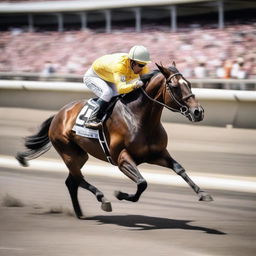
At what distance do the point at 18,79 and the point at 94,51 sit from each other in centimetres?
559

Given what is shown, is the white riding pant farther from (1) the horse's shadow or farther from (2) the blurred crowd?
(2) the blurred crowd

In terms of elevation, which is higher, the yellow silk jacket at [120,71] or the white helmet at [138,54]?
the white helmet at [138,54]

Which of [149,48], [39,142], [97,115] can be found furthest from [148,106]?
[149,48]

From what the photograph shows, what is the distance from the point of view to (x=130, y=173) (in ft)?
20.8

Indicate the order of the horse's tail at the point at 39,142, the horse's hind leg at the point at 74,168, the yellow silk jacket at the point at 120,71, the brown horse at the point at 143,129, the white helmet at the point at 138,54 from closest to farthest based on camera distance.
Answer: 1. the brown horse at the point at 143,129
2. the white helmet at the point at 138,54
3. the yellow silk jacket at the point at 120,71
4. the horse's hind leg at the point at 74,168
5. the horse's tail at the point at 39,142

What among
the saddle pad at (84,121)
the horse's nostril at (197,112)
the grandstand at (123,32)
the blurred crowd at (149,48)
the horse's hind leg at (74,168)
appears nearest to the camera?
the horse's nostril at (197,112)

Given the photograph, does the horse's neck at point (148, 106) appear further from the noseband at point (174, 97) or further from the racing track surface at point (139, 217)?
the racing track surface at point (139, 217)

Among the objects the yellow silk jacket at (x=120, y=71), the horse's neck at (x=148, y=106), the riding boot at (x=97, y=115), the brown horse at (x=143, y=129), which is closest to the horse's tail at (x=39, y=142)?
the brown horse at (x=143, y=129)

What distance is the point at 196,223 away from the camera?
648 centimetres

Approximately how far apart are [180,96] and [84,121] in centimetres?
124

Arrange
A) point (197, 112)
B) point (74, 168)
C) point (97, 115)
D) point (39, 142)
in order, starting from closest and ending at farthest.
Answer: point (197, 112) < point (97, 115) < point (74, 168) < point (39, 142)

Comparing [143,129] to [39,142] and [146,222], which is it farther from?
[39,142]

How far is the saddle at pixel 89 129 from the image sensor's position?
6859 mm

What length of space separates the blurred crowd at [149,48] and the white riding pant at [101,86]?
27.6ft
